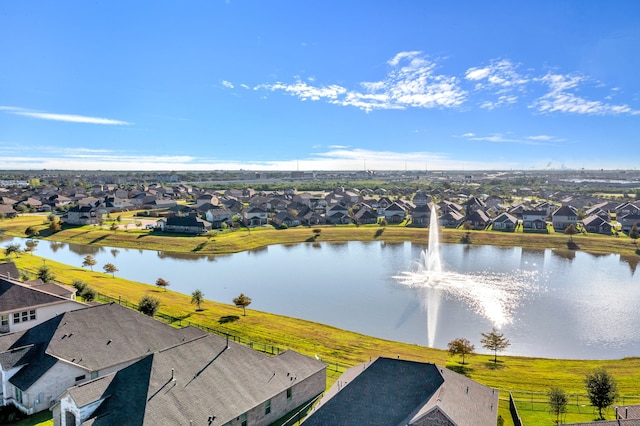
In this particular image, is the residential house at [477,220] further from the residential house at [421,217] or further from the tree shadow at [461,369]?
the tree shadow at [461,369]

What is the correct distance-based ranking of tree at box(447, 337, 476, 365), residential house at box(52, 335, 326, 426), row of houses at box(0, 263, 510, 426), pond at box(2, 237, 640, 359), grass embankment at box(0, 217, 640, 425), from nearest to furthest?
row of houses at box(0, 263, 510, 426), residential house at box(52, 335, 326, 426), grass embankment at box(0, 217, 640, 425), tree at box(447, 337, 476, 365), pond at box(2, 237, 640, 359)

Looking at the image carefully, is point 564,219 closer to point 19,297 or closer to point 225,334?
point 225,334

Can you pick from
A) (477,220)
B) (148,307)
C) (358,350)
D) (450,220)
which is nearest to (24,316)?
(148,307)

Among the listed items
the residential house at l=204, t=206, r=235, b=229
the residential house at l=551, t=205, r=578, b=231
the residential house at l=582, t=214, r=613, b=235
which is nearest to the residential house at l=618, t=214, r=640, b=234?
the residential house at l=582, t=214, r=613, b=235

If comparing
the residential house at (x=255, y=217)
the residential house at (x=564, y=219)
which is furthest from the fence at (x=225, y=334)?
the residential house at (x=564, y=219)

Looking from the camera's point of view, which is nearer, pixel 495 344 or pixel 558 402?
pixel 558 402

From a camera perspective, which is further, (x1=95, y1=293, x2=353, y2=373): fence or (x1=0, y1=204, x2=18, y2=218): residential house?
(x1=0, y1=204, x2=18, y2=218): residential house

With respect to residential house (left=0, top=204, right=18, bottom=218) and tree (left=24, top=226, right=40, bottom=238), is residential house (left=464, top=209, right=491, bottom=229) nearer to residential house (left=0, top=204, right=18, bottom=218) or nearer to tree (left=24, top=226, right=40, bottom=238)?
tree (left=24, top=226, right=40, bottom=238)
